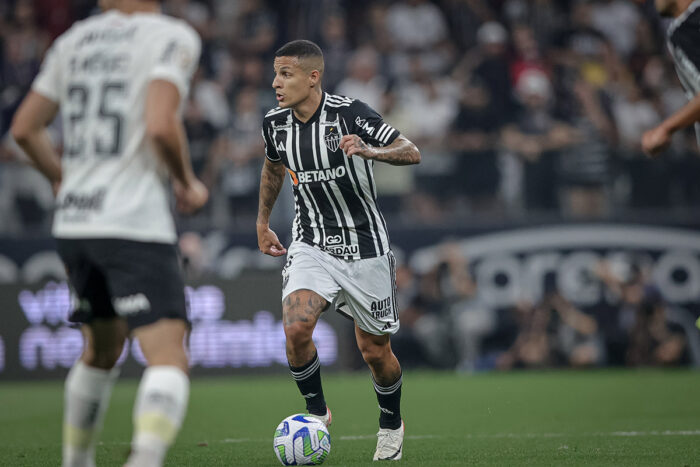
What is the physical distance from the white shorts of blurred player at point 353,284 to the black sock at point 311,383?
41 centimetres


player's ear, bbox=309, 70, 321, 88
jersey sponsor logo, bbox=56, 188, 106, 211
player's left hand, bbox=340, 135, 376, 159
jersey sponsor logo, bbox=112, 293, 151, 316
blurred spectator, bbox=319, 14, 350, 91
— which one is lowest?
jersey sponsor logo, bbox=112, 293, 151, 316

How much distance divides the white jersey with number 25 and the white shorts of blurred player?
2.39 m

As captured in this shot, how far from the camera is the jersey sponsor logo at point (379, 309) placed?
271 inches

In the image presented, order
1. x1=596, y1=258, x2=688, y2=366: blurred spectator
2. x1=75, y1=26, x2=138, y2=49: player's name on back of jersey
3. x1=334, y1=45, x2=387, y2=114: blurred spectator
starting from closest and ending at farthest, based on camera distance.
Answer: x1=75, y1=26, x2=138, y2=49: player's name on back of jersey, x1=596, y1=258, x2=688, y2=366: blurred spectator, x1=334, y1=45, x2=387, y2=114: blurred spectator

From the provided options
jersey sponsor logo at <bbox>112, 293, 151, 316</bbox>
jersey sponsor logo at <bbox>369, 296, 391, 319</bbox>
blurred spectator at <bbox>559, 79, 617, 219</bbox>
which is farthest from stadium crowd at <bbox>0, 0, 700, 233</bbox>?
jersey sponsor logo at <bbox>112, 293, 151, 316</bbox>

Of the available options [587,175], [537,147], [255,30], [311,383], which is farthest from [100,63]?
[255,30]

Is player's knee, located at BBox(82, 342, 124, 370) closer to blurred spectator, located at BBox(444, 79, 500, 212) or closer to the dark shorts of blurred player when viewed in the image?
the dark shorts of blurred player

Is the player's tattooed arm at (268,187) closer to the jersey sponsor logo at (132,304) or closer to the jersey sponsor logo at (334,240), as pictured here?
the jersey sponsor logo at (334,240)

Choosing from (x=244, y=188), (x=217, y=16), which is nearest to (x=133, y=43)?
(x=244, y=188)

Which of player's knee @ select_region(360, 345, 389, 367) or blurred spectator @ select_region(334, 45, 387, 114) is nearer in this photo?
player's knee @ select_region(360, 345, 389, 367)

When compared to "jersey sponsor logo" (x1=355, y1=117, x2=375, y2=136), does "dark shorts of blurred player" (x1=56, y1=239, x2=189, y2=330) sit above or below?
below

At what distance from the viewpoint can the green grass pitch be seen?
6.89m

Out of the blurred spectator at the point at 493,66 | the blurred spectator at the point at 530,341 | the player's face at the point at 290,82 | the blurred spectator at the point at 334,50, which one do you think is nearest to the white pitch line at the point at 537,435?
the player's face at the point at 290,82

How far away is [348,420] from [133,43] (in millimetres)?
5719
